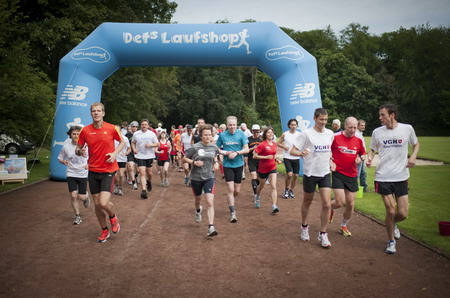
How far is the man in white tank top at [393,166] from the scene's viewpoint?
5.34 meters

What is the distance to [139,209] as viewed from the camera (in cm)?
859

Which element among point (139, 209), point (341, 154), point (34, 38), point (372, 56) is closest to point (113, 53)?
point (139, 209)

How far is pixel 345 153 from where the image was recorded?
19.7 feet

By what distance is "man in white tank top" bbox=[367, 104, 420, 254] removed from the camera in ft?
17.5

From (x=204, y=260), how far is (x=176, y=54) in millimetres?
9552

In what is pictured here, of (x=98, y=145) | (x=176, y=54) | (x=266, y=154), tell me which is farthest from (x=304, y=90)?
(x=98, y=145)

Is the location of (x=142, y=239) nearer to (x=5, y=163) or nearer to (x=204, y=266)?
(x=204, y=266)

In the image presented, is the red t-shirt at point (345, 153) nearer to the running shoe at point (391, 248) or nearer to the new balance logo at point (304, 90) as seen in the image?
the running shoe at point (391, 248)

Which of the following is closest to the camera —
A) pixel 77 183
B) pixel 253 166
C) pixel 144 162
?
pixel 77 183

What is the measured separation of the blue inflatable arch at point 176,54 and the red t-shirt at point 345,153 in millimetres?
6411

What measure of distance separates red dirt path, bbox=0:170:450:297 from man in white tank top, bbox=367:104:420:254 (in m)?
0.68

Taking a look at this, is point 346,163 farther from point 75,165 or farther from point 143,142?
point 143,142

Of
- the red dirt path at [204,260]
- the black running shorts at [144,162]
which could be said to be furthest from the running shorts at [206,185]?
the black running shorts at [144,162]

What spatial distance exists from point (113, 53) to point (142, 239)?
8.90m
